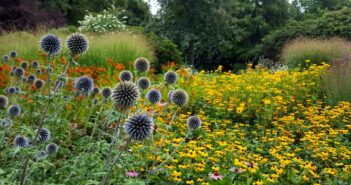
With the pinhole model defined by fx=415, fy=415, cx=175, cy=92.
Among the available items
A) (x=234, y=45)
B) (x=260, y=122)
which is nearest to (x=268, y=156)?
(x=260, y=122)

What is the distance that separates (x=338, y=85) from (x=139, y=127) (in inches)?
205

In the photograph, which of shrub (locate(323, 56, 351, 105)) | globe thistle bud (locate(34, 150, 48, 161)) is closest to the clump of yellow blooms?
shrub (locate(323, 56, 351, 105))

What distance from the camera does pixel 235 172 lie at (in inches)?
145

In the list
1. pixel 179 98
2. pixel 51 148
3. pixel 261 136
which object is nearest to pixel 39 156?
pixel 51 148

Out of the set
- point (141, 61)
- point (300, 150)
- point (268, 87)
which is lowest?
point (300, 150)

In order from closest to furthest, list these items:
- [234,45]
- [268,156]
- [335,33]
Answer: [268,156] → [335,33] → [234,45]

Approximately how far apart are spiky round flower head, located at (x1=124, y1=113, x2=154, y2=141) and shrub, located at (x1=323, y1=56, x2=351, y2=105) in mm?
4879

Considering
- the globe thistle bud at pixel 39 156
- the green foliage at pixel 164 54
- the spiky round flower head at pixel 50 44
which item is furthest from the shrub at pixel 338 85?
the globe thistle bud at pixel 39 156

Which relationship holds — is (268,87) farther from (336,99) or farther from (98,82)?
(98,82)

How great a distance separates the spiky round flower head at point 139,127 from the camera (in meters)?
2.36

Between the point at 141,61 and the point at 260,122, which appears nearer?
the point at 141,61

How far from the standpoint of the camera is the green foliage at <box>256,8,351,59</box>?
15.2 meters

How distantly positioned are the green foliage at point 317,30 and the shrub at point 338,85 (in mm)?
8400

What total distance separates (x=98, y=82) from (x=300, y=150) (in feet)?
9.64
